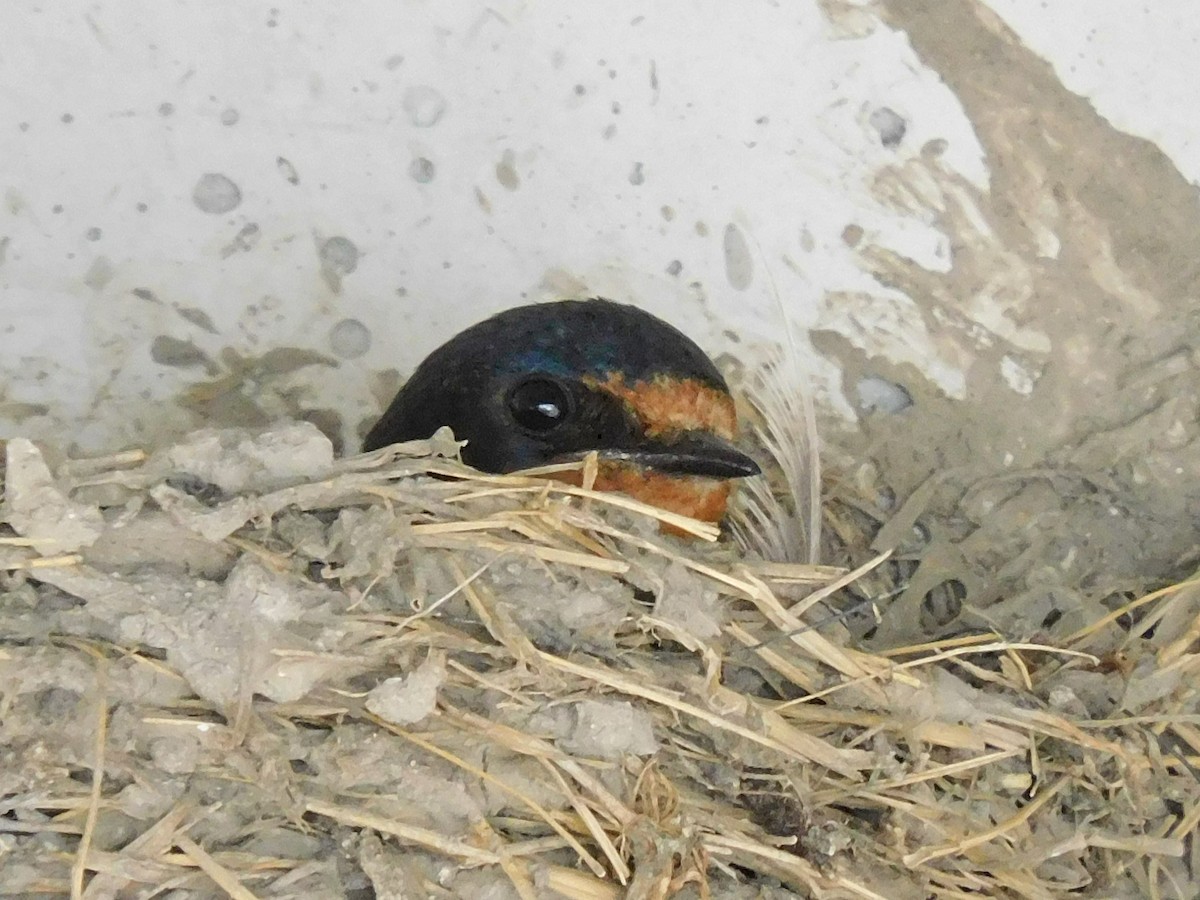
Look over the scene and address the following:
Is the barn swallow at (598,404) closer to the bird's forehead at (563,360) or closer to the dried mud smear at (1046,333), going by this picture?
the bird's forehead at (563,360)

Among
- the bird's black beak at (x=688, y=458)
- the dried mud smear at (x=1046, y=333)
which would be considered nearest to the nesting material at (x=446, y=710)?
the bird's black beak at (x=688, y=458)

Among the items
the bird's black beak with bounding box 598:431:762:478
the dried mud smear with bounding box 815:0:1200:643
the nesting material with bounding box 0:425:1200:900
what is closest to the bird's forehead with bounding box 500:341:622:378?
the bird's black beak with bounding box 598:431:762:478

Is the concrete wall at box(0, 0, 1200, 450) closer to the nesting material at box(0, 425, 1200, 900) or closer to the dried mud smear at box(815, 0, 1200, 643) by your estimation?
the dried mud smear at box(815, 0, 1200, 643)

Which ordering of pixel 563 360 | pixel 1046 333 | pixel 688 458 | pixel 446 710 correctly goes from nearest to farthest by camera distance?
pixel 446 710 → pixel 688 458 → pixel 563 360 → pixel 1046 333

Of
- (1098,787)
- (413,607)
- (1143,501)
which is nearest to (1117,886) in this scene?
(1098,787)

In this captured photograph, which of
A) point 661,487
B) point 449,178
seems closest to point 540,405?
point 661,487

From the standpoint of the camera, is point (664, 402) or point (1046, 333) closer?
point (664, 402)

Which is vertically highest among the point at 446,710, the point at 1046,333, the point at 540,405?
the point at 1046,333

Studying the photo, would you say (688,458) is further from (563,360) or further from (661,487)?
(563,360)
